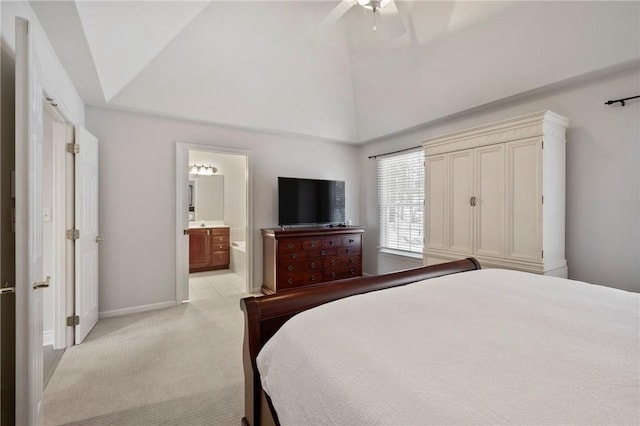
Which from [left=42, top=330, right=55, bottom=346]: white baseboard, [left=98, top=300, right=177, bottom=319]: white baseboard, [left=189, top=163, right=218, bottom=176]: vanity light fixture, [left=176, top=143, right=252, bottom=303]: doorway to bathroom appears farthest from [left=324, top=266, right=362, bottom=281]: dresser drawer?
[left=189, top=163, right=218, bottom=176]: vanity light fixture

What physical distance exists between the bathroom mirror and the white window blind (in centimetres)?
349

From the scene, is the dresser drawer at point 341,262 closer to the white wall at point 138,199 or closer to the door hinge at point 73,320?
the white wall at point 138,199

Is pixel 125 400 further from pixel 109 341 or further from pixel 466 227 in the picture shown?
pixel 466 227

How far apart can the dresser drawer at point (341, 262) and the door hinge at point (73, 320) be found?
2.82 metres

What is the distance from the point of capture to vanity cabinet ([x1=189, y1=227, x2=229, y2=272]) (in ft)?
18.3

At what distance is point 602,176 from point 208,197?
6.16 m

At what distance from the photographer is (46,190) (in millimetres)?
2676

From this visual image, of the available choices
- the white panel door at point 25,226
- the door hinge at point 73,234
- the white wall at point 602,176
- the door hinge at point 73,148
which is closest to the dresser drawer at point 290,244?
the door hinge at point 73,234

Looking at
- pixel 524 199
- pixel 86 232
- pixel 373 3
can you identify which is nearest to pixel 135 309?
pixel 86 232

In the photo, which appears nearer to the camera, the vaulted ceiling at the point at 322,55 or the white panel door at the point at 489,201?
the vaulted ceiling at the point at 322,55

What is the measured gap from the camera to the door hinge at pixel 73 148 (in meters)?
2.65

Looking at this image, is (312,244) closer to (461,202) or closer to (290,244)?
(290,244)

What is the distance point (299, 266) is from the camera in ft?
13.5

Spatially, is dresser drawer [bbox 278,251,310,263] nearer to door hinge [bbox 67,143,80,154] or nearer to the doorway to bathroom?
the doorway to bathroom
